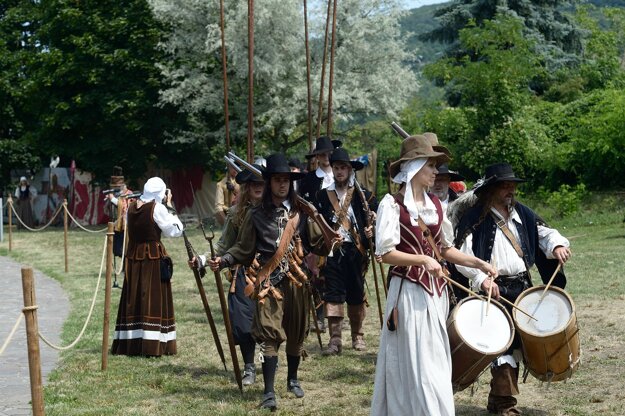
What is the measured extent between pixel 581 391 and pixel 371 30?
2637 cm

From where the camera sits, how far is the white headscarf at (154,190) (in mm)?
9289

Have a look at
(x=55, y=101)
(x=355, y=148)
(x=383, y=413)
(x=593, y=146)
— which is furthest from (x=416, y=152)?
(x=355, y=148)

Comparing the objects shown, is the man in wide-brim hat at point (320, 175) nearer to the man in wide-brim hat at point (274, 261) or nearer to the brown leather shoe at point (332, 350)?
the brown leather shoe at point (332, 350)

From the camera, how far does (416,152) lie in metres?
5.86

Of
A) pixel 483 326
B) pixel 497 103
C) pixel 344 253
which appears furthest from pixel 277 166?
pixel 497 103

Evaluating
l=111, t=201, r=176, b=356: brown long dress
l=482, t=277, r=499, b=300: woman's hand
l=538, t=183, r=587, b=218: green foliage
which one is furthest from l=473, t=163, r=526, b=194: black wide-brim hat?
l=538, t=183, r=587, b=218: green foliage

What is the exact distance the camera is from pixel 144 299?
9445 mm

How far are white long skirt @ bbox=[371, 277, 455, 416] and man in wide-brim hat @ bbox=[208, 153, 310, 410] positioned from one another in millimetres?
1569

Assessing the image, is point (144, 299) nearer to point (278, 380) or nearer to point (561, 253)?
point (278, 380)

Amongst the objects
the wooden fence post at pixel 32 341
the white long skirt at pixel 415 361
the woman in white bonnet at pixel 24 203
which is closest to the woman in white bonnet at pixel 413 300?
the white long skirt at pixel 415 361

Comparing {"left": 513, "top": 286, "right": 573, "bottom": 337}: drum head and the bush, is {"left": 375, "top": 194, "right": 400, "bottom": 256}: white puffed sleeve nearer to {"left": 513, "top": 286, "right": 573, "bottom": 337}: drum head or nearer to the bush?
{"left": 513, "top": 286, "right": 573, "bottom": 337}: drum head

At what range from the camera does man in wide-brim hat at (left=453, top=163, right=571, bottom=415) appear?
22.1 ft

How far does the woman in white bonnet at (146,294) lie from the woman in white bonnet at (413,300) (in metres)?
3.96

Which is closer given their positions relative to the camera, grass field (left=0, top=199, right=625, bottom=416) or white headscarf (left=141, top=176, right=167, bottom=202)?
grass field (left=0, top=199, right=625, bottom=416)
